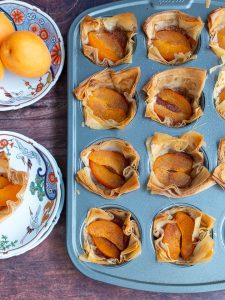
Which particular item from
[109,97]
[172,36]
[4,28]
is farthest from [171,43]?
[4,28]

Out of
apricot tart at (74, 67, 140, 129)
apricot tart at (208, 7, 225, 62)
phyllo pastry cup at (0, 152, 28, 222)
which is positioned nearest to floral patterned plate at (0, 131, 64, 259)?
phyllo pastry cup at (0, 152, 28, 222)

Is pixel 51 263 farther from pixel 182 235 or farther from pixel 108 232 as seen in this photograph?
pixel 182 235

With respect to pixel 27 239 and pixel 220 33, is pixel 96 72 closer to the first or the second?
pixel 220 33

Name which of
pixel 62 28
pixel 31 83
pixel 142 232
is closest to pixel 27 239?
pixel 142 232

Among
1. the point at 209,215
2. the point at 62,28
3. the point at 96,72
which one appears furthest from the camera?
the point at 62,28

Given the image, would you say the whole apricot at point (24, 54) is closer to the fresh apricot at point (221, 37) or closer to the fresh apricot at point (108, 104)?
the fresh apricot at point (108, 104)

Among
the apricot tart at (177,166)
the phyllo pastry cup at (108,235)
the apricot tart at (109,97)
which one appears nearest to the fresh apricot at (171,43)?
the apricot tart at (109,97)
